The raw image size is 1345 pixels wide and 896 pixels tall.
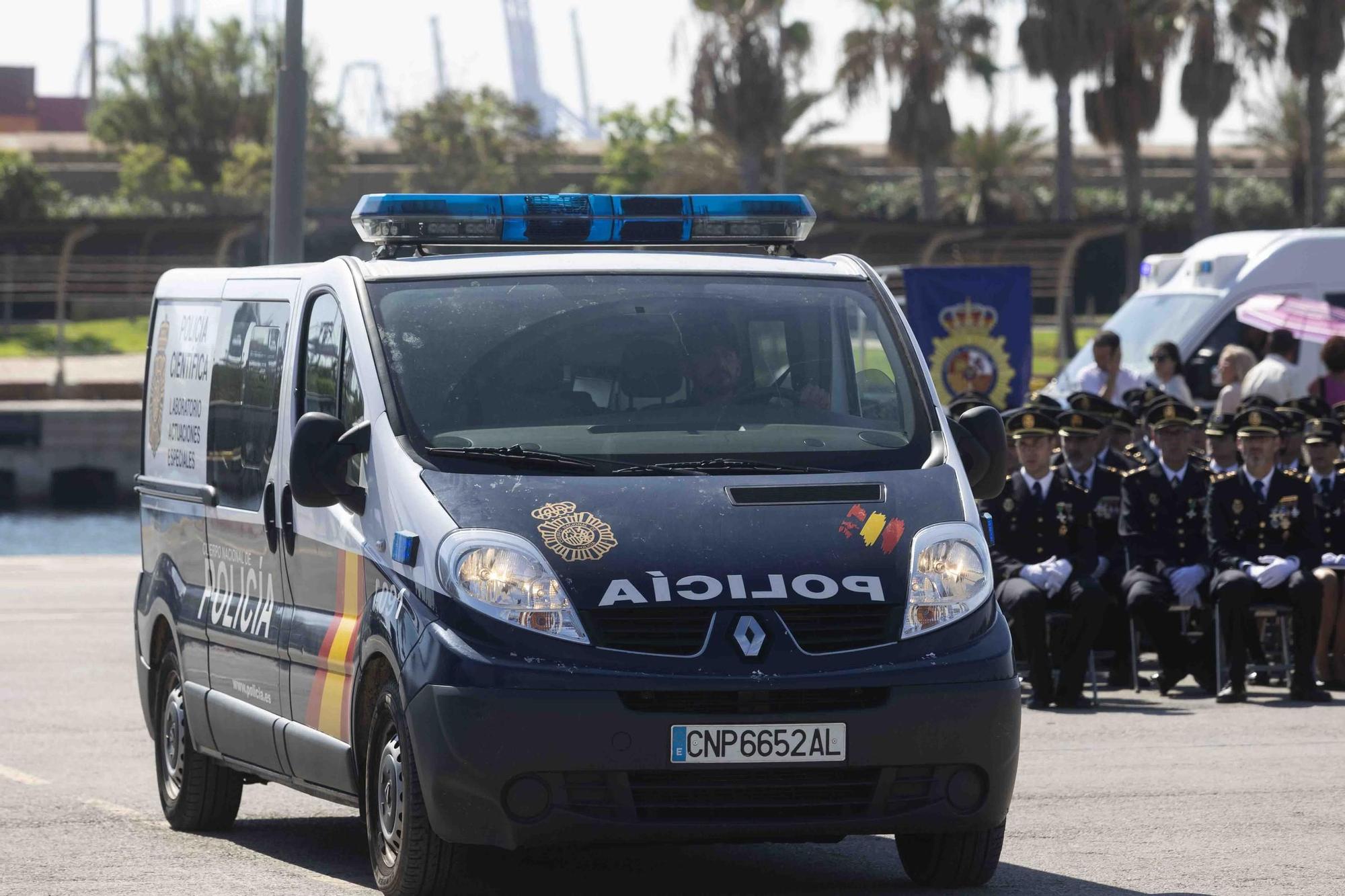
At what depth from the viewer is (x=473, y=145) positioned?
265 feet

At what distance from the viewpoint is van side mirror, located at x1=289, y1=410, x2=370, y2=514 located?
6855 millimetres

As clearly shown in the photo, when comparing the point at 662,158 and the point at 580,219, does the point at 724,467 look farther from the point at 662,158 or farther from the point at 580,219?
the point at 662,158

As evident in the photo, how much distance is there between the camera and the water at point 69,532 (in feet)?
119

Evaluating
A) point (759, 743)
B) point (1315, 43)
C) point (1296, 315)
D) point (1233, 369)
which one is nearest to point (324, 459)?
point (759, 743)

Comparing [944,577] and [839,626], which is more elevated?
[944,577]

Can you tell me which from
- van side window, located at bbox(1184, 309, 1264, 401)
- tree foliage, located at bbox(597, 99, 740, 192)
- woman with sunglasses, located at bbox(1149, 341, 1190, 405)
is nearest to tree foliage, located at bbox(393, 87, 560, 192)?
tree foliage, located at bbox(597, 99, 740, 192)

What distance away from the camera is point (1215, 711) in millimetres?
12156

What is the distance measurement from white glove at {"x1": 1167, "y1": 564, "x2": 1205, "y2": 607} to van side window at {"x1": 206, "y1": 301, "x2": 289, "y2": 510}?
6.32m

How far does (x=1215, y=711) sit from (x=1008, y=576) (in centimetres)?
132

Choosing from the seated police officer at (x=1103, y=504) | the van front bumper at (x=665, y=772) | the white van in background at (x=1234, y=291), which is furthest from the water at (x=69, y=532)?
the van front bumper at (x=665, y=772)

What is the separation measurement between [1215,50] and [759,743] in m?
49.2

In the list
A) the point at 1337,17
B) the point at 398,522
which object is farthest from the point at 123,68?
the point at 398,522

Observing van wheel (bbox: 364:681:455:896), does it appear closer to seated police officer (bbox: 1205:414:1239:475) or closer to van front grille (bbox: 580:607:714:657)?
van front grille (bbox: 580:607:714:657)

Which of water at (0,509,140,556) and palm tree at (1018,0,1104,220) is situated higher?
palm tree at (1018,0,1104,220)
